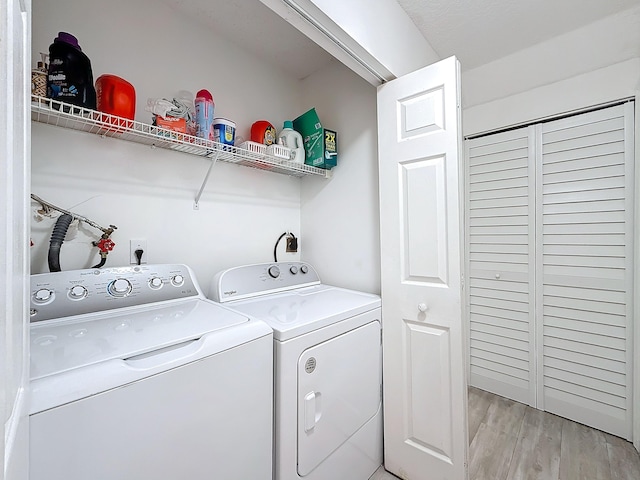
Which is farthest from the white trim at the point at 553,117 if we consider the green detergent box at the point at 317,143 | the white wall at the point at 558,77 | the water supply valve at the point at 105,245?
the water supply valve at the point at 105,245

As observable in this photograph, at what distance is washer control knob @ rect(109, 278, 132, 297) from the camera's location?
115 centimetres

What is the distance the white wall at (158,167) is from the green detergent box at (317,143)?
30 centimetres

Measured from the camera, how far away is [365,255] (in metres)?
1.86

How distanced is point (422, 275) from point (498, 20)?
5.53 ft

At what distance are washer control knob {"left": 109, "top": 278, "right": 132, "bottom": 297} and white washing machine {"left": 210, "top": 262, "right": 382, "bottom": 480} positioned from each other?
0.39 m

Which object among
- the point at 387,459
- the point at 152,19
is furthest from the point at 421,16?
the point at 387,459

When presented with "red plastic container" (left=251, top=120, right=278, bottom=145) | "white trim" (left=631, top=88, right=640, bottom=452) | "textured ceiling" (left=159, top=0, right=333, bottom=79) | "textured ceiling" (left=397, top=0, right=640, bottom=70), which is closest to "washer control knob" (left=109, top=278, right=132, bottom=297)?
"red plastic container" (left=251, top=120, right=278, bottom=145)

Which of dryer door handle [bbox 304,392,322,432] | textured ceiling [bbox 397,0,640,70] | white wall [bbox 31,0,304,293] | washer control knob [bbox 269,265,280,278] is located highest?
textured ceiling [bbox 397,0,640,70]

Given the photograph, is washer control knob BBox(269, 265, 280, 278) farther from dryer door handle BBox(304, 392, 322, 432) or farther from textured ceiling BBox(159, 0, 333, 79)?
textured ceiling BBox(159, 0, 333, 79)

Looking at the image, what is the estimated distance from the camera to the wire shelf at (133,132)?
1039 millimetres

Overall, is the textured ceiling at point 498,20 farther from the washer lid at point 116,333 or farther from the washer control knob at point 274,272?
the washer lid at point 116,333

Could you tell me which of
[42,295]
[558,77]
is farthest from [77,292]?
[558,77]

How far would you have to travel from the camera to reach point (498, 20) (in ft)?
5.76

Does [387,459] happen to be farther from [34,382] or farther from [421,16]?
[421,16]
